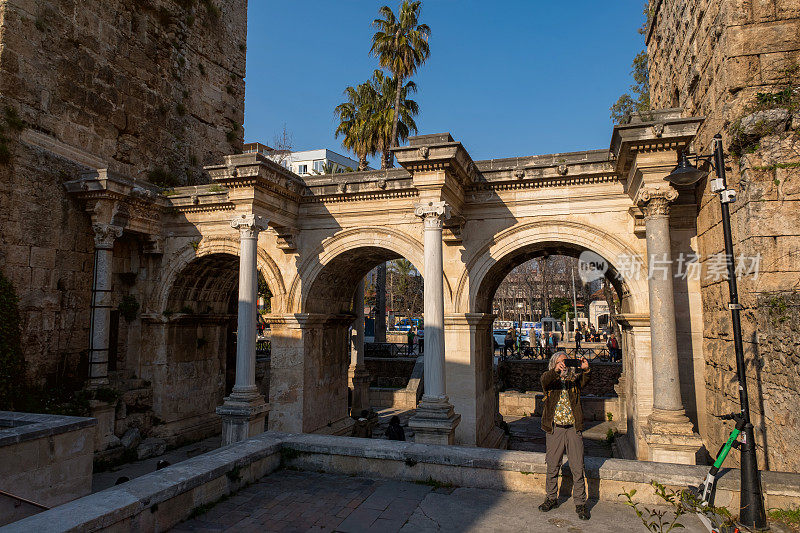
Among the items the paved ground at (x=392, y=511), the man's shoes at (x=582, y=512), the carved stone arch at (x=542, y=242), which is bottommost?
the paved ground at (x=392, y=511)

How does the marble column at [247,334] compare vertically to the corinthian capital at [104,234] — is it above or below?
below

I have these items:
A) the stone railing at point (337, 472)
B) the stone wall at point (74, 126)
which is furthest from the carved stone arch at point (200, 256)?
the stone railing at point (337, 472)

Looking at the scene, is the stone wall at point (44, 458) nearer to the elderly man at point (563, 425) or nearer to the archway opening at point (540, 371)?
the elderly man at point (563, 425)

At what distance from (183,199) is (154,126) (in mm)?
3020

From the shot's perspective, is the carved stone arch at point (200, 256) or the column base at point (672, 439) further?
the carved stone arch at point (200, 256)

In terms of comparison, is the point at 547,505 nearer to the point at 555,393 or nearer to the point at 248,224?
the point at 555,393

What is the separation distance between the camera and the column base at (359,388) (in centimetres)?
1691

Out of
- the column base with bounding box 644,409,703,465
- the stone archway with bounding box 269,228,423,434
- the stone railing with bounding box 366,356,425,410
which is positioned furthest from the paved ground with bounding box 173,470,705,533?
the stone railing with bounding box 366,356,425,410

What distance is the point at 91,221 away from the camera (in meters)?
12.0

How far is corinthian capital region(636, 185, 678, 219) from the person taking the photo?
7832mm

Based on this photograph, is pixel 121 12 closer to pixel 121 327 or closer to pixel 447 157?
pixel 121 327

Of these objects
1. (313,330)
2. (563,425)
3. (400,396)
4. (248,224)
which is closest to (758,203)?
(563,425)

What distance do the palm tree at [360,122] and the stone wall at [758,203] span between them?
615 inches

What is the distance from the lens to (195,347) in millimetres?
14359
